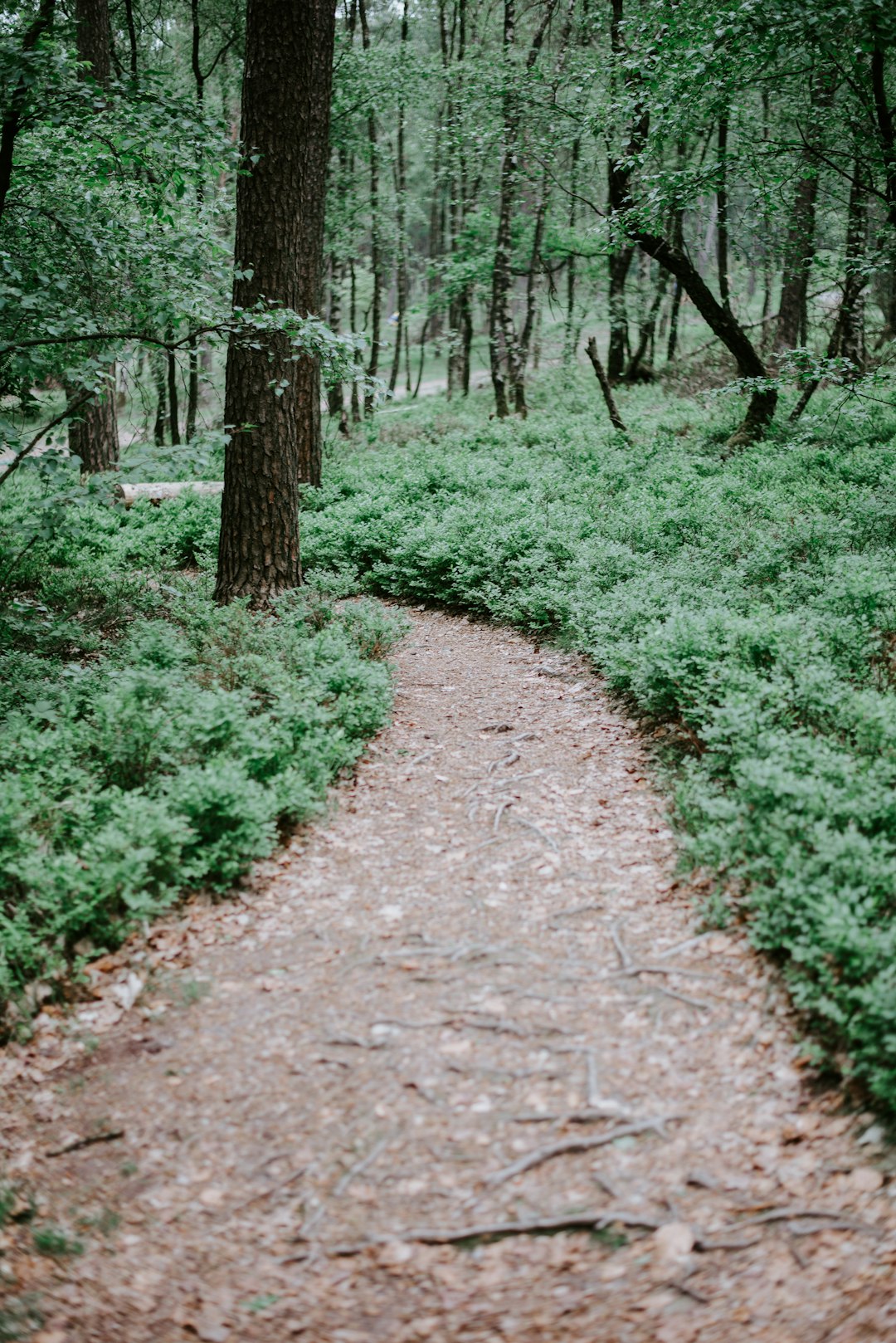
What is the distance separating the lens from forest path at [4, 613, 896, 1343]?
2.68 meters

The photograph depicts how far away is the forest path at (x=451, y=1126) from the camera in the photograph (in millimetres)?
2684

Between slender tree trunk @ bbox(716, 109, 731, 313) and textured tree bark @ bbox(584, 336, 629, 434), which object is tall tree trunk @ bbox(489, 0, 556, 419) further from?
slender tree trunk @ bbox(716, 109, 731, 313)

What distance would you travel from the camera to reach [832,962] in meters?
3.54

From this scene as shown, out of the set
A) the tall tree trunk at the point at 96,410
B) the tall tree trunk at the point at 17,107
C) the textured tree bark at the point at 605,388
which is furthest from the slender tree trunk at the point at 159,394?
the tall tree trunk at the point at 17,107

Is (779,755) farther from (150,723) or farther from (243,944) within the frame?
(150,723)

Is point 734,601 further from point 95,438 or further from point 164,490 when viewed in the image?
point 95,438

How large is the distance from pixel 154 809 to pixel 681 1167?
3.06 metres

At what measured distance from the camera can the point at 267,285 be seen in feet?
24.6

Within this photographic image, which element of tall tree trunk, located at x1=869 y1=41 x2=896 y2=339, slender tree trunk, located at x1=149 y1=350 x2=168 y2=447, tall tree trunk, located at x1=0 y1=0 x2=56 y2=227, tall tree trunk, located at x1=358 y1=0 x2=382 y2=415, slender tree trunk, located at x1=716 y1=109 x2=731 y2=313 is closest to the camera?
tall tree trunk, located at x1=0 y1=0 x2=56 y2=227

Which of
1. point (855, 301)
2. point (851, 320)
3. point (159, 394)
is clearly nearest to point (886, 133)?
point (855, 301)

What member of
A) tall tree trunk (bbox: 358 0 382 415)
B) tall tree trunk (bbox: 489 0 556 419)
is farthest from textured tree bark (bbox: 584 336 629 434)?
tall tree trunk (bbox: 358 0 382 415)

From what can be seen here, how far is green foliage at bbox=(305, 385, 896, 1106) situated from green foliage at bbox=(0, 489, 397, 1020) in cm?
209

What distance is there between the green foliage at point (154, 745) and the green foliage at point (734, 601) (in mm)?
2086

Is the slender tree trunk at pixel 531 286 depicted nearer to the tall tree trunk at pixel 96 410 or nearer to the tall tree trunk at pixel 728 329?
the tall tree trunk at pixel 728 329
